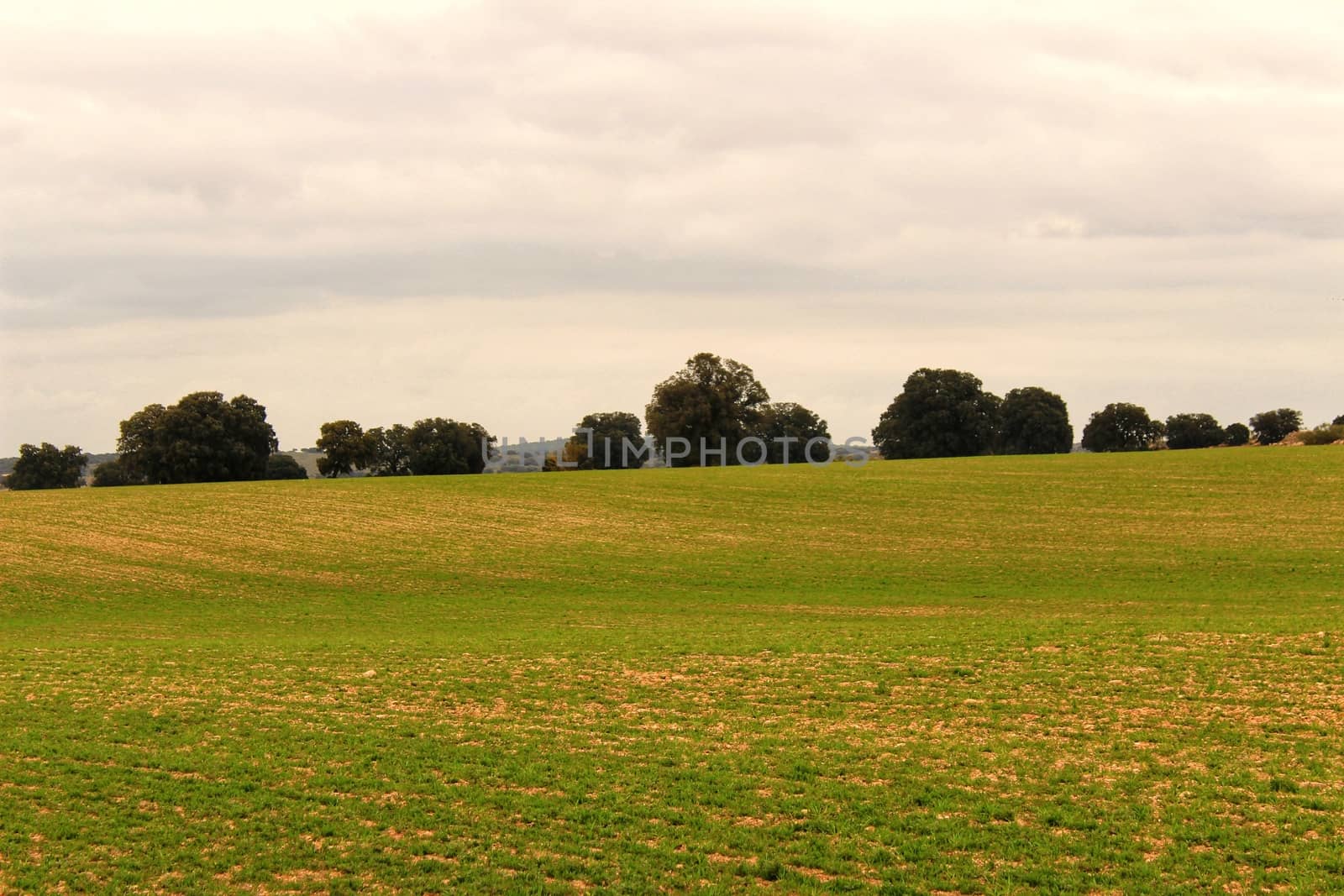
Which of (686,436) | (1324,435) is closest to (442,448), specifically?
(686,436)

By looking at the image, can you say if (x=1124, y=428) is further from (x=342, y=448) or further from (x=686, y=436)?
(x=342, y=448)

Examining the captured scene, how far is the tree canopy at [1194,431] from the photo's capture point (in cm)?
14975

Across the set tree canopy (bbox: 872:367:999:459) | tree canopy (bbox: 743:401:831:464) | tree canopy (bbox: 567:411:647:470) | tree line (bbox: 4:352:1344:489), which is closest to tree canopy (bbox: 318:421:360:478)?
tree line (bbox: 4:352:1344:489)

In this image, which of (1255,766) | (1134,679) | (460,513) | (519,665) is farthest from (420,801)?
(460,513)

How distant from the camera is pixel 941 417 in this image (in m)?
120

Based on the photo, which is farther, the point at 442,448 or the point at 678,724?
the point at 442,448

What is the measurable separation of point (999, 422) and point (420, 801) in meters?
119

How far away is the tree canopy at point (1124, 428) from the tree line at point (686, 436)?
16cm

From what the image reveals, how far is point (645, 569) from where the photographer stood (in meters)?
37.4

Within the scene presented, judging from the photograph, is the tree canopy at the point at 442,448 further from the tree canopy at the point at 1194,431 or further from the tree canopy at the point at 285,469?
the tree canopy at the point at 1194,431

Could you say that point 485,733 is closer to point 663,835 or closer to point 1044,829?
point 663,835

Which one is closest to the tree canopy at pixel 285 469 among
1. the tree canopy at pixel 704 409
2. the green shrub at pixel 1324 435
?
the tree canopy at pixel 704 409

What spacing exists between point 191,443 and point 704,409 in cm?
4793

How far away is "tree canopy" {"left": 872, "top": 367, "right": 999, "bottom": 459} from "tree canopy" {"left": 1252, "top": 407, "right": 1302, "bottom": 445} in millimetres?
52037
